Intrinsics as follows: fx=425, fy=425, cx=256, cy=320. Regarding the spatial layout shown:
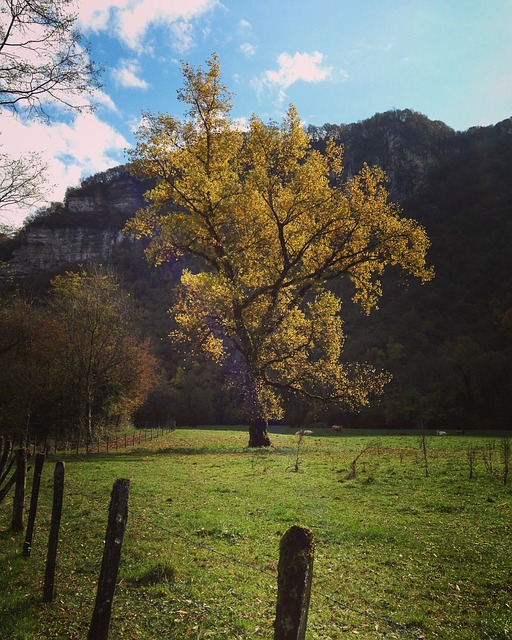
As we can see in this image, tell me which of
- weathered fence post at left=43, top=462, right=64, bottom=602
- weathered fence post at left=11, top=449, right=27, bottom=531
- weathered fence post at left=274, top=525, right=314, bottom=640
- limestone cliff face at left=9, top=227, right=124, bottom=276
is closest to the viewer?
weathered fence post at left=274, top=525, right=314, bottom=640

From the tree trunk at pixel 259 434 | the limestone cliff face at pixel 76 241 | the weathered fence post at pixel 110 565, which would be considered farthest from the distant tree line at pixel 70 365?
the limestone cliff face at pixel 76 241

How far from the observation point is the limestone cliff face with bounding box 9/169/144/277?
143500 millimetres

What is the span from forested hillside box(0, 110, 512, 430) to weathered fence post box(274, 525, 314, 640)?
2085 centimetres

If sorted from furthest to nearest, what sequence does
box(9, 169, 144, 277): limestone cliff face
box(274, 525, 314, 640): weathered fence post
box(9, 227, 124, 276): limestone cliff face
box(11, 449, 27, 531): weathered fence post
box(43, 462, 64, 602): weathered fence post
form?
box(9, 169, 144, 277): limestone cliff face → box(9, 227, 124, 276): limestone cliff face → box(11, 449, 27, 531): weathered fence post → box(43, 462, 64, 602): weathered fence post → box(274, 525, 314, 640): weathered fence post

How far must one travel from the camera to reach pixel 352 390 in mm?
21797

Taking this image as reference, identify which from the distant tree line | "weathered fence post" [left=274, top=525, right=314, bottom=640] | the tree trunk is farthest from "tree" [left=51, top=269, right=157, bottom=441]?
"weathered fence post" [left=274, top=525, right=314, bottom=640]

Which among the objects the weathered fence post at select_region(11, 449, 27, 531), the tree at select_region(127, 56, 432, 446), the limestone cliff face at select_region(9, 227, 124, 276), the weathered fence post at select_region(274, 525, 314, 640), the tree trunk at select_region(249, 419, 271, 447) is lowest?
the tree trunk at select_region(249, 419, 271, 447)

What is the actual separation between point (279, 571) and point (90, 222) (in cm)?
16170

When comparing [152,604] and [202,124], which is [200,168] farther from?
[152,604]

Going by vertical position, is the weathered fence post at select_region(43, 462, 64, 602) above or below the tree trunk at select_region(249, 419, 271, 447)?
above

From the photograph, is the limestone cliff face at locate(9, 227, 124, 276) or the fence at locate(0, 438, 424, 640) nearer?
the fence at locate(0, 438, 424, 640)

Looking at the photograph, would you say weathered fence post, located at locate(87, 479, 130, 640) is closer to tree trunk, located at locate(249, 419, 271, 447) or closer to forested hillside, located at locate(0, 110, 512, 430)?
forested hillside, located at locate(0, 110, 512, 430)

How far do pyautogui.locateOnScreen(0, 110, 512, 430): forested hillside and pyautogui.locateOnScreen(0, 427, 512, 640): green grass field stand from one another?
12.1 meters

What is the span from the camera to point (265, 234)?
73.5ft
